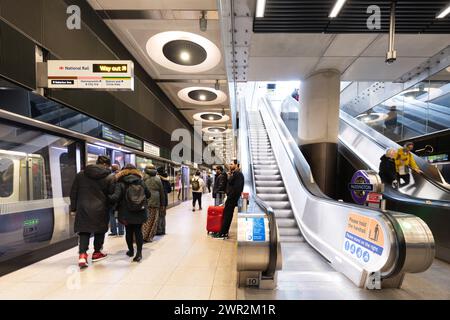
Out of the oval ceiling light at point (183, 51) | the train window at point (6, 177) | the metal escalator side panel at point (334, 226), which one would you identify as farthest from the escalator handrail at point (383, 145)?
the train window at point (6, 177)

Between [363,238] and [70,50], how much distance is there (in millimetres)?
5339

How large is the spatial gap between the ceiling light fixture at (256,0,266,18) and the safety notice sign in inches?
138

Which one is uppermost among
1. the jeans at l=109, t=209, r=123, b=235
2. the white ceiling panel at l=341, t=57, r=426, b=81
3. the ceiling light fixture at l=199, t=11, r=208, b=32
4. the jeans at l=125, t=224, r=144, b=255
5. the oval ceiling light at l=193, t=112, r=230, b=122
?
the ceiling light fixture at l=199, t=11, r=208, b=32

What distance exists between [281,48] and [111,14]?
3660 mm

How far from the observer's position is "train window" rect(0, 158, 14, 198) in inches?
131

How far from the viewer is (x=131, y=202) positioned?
3643 mm

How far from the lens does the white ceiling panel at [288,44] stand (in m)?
5.00

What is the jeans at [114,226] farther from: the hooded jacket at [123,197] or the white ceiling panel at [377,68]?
the white ceiling panel at [377,68]

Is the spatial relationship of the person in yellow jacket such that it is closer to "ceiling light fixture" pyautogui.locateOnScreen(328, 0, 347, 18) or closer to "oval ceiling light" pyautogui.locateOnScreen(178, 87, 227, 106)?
"ceiling light fixture" pyautogui.locateOnScreen(328, 0, 347, 18)

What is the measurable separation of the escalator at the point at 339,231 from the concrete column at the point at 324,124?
0.70 meters

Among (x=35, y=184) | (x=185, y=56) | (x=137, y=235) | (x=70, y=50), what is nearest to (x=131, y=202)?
(x=137, y=235)

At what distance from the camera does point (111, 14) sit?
4.82 meters

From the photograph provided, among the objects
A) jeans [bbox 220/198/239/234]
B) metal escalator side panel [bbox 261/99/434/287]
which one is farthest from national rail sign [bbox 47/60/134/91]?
metal escalator side panel [bbox 261/99/434/287]

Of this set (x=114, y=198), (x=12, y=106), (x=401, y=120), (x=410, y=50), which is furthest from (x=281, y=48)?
(x=401, y=120)
